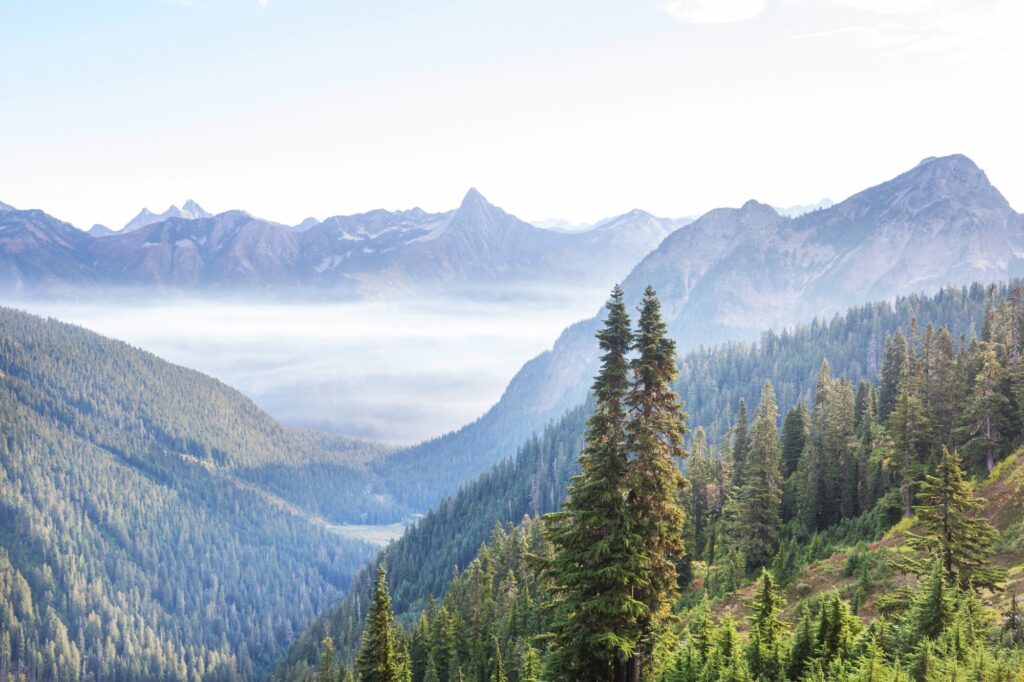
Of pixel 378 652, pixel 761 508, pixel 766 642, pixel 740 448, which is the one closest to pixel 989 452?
pixel 761 508

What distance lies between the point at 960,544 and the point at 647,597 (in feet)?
68.5

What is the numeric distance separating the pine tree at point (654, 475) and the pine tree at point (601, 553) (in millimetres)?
476

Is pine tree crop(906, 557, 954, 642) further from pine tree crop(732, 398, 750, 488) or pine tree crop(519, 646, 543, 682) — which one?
pine tree crop(732, 398, 750, 488)

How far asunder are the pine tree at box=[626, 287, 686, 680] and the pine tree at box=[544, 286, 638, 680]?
0.48 meters

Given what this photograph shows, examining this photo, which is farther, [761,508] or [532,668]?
[761,508]

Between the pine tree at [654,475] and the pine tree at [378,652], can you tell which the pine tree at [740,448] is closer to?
the pine tree at [378,652]

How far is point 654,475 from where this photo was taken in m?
28.1

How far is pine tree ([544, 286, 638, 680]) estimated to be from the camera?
88.8ft

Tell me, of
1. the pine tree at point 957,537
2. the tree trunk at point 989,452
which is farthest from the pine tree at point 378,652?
the tree trunk at point 989,452

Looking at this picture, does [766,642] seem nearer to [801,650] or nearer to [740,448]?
[801,650]

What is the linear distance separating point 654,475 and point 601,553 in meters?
3.74

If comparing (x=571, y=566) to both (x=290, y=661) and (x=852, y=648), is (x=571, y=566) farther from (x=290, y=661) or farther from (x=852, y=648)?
(x=290, y=661)

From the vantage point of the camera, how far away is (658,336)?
29.3m

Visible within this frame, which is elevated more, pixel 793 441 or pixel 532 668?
pixel 793 441
